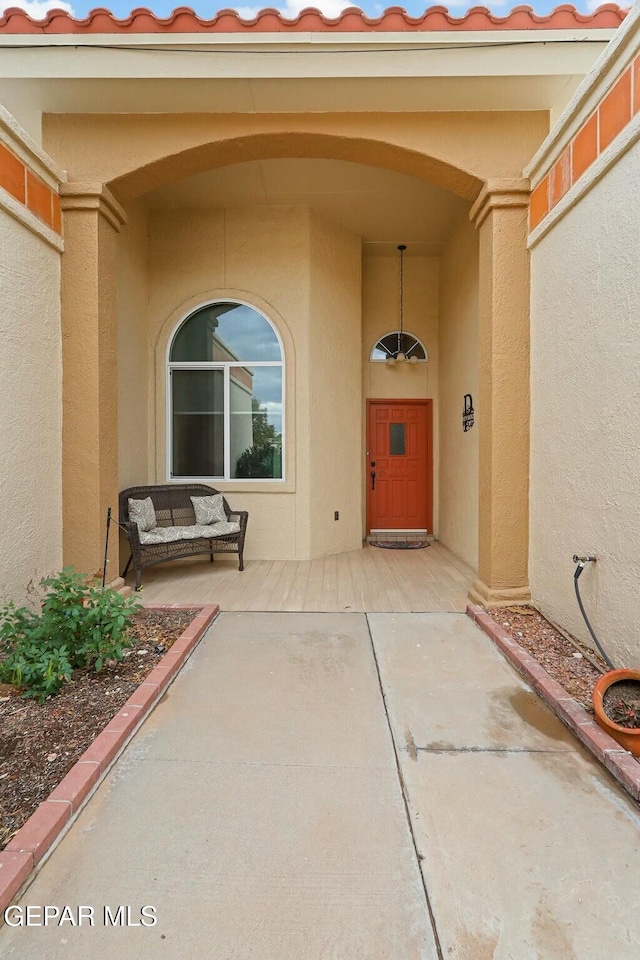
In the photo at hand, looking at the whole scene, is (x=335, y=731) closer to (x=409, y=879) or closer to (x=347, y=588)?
(x=409, y=879)

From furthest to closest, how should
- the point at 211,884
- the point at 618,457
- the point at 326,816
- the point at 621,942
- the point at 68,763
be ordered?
the point at 618,457 < the point at 68,763 < the point at 326,816 < the point at 211,884 < the point at 621,942

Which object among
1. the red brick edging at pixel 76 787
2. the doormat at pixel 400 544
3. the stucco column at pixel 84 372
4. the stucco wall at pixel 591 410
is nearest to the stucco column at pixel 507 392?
the stucco wall at pixel 591 410

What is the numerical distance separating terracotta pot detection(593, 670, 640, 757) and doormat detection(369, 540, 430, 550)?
4.21m

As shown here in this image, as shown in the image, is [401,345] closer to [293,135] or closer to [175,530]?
[293,135]

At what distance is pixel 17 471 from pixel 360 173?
4.37m

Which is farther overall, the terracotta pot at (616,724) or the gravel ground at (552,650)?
the gravel ground at (552,650)

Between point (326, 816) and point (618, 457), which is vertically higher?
point (618, 457)

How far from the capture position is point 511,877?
1.45 metres

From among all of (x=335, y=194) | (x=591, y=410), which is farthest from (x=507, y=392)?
(x=335, y=194)

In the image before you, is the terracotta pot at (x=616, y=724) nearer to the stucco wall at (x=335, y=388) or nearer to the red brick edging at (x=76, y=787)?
the red brick edging at (x=76, y=787)

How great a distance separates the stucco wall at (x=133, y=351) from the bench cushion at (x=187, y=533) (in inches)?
26.6

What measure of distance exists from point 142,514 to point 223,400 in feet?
5.81

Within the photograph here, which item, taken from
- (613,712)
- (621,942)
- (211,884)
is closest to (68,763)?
(211,884)

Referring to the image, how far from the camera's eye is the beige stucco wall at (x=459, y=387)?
5355mm
